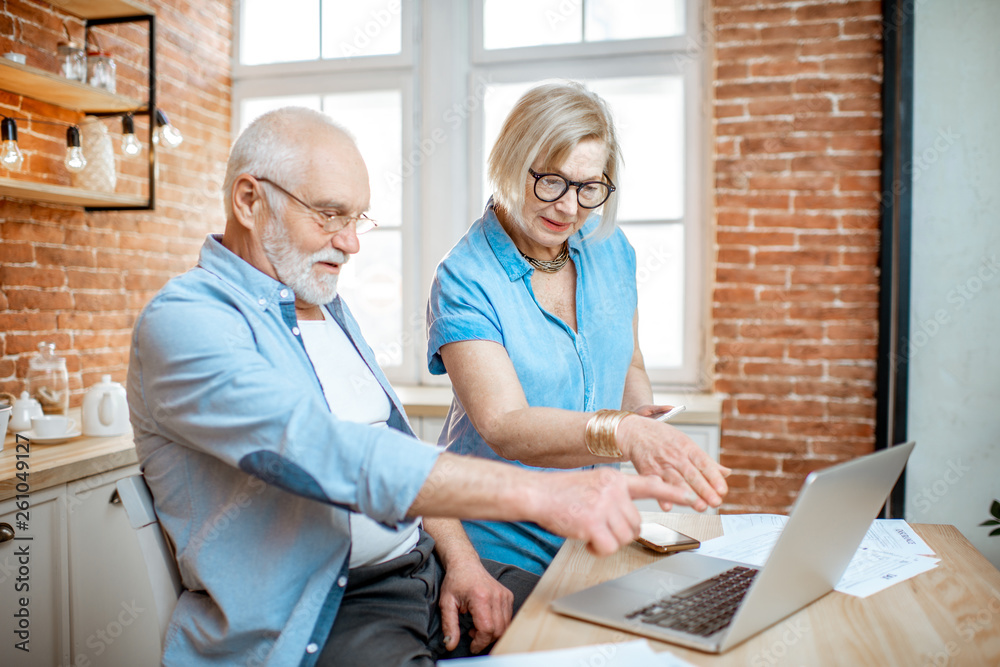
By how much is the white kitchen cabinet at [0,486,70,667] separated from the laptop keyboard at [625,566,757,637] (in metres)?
1.63

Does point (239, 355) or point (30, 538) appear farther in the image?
point (30, 538)

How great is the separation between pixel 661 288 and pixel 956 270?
1.17 m

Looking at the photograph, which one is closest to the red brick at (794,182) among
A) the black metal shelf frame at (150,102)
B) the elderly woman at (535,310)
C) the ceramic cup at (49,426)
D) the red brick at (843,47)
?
the red brick at (843,47)

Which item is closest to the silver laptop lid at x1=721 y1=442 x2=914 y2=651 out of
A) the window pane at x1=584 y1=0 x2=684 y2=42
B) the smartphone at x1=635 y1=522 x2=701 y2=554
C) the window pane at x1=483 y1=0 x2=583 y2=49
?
the smartphone at x1=635 y1=522 x2=701 y2=554

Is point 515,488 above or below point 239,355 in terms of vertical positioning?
below

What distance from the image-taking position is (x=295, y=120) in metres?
1.26

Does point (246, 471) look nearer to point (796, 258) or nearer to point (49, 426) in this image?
point (49, 426)

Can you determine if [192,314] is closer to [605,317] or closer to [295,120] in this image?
[295,120]

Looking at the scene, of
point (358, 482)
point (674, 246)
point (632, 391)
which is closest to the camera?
point (358, 482)

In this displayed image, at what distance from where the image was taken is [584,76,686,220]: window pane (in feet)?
11.0

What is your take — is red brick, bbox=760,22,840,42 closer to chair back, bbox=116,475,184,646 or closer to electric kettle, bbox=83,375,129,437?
electric kettle, bbox=83,375,129,437

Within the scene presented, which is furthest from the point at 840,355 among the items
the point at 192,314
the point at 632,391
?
the point at 192,314

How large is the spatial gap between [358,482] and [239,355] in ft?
0.84

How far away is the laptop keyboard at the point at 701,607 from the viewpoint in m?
0.92
